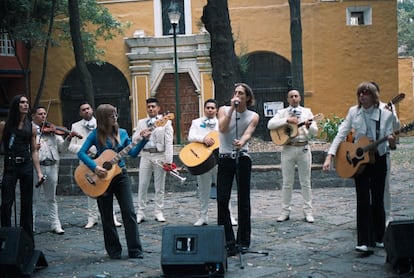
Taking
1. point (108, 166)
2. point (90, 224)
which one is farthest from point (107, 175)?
point (90, 224)

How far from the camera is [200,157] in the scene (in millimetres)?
8711

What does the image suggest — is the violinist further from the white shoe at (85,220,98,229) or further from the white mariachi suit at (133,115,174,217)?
the white mariachi suit at (133,115,174,217)

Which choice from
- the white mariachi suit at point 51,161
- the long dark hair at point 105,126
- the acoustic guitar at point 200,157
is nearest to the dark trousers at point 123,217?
the long dark hair at point 105,126

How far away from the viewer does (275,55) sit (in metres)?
22.4

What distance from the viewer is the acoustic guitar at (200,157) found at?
8688 mm

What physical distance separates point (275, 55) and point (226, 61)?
9301 mm

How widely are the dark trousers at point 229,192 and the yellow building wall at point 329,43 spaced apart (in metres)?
15.0

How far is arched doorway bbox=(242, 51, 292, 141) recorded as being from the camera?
886 inches

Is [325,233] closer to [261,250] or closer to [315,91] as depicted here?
[261,250]

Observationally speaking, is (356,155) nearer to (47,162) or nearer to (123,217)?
(123,217)

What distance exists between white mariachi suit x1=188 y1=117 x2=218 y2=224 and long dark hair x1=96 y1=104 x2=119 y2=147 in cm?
172

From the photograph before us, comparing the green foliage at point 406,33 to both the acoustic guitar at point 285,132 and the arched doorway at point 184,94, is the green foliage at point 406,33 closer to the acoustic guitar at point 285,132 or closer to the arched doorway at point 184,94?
the arched doorway at point 184,94

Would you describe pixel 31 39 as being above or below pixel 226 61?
above

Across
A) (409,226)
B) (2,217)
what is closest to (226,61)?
(2,217)
